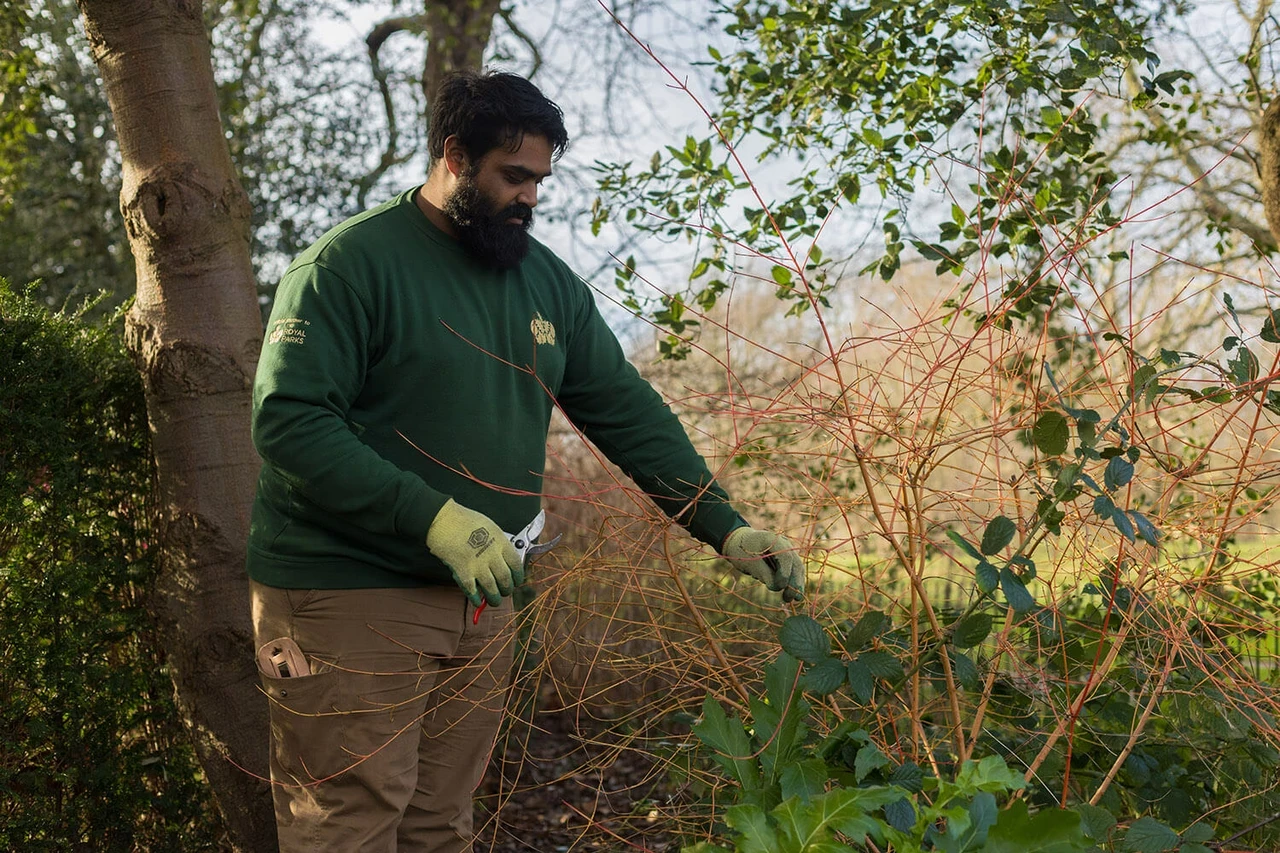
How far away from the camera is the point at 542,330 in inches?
106

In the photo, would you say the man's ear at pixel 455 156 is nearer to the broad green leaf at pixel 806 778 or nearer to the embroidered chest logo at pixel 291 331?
the embroidered chest logo at pixel 291 331

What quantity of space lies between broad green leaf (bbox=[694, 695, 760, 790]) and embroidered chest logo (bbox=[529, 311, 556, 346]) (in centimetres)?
122

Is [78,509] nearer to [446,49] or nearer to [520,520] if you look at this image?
[520,520]

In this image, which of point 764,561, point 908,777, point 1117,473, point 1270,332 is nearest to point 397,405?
point 764,561

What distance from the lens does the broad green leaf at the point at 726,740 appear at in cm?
167

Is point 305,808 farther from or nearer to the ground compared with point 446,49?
nearer to the ground

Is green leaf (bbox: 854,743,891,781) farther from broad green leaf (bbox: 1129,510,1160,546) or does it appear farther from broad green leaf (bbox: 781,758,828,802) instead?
broad green leaf (bbox: 1129,510,1160,546)

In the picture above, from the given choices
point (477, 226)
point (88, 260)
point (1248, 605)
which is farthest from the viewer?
point (88, 260)

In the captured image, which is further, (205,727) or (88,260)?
(88,260)

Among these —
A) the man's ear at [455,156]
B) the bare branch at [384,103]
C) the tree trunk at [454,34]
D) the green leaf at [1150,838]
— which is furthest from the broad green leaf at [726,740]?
the bare branch at [384,103]

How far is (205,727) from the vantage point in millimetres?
3057

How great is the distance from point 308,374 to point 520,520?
0.66m

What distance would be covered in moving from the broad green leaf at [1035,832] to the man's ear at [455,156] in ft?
6.16

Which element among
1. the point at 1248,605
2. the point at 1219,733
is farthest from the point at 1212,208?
the point at 1219,733
